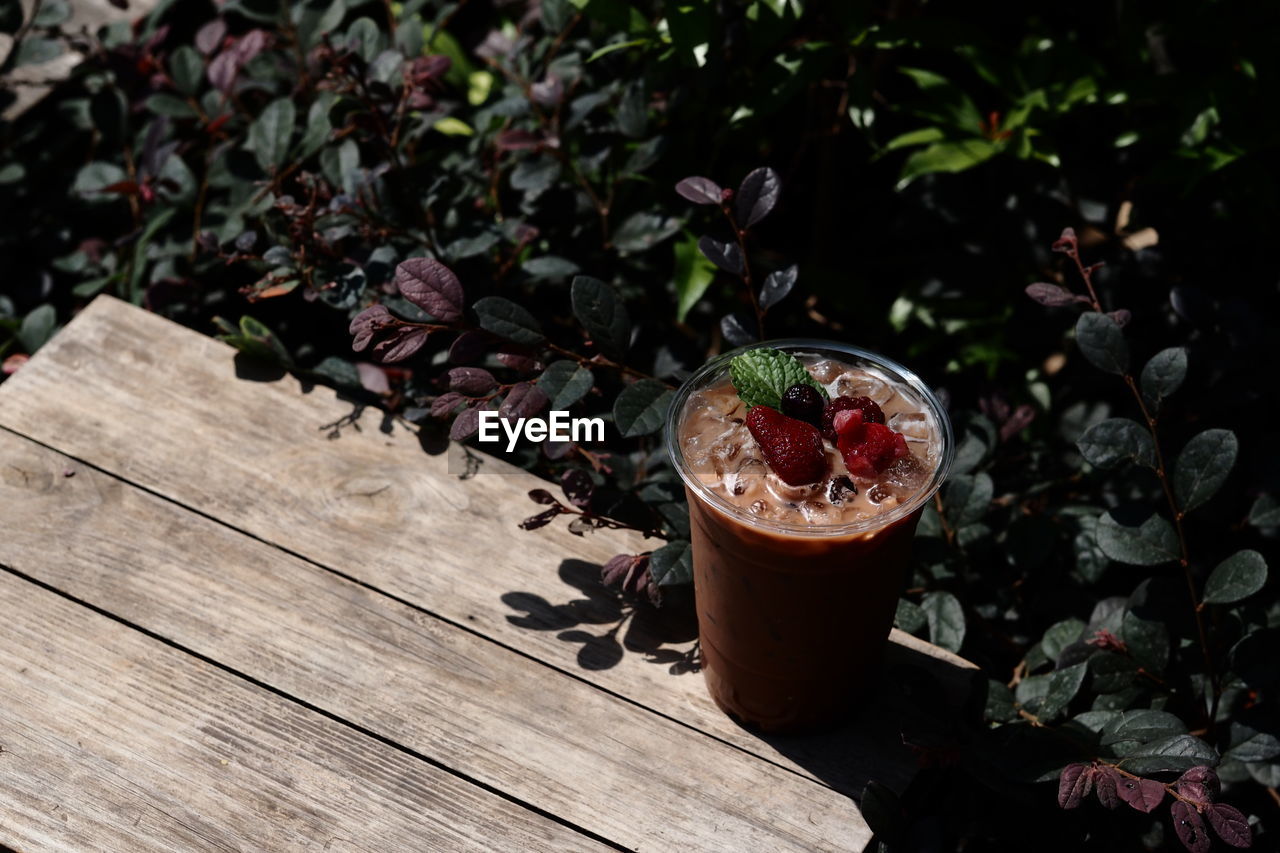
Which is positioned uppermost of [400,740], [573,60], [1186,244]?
[573,60]

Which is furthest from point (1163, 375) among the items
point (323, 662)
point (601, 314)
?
point (323, 662)

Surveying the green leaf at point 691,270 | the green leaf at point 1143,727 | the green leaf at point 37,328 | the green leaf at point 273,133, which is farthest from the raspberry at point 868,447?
the green leaf at point 37,328

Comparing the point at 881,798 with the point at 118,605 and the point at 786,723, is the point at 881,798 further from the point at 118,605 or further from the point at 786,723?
the point at 118,605

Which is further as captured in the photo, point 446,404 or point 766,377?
point 446,404

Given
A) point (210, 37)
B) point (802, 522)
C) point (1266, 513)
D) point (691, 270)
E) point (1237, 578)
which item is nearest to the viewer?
point (802, 522)

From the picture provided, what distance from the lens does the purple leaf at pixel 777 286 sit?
71.4 inches

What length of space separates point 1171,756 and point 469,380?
109cm

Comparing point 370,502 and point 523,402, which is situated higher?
point 523,402

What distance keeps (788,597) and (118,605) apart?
1.00 m

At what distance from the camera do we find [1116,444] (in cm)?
175

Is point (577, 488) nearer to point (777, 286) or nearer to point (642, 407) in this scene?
point (642, 407)

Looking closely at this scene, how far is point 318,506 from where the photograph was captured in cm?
196

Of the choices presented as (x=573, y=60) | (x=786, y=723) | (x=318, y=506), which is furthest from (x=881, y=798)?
(x=573, y=60)

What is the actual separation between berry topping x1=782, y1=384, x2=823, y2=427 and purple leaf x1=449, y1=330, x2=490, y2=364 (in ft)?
1.74
